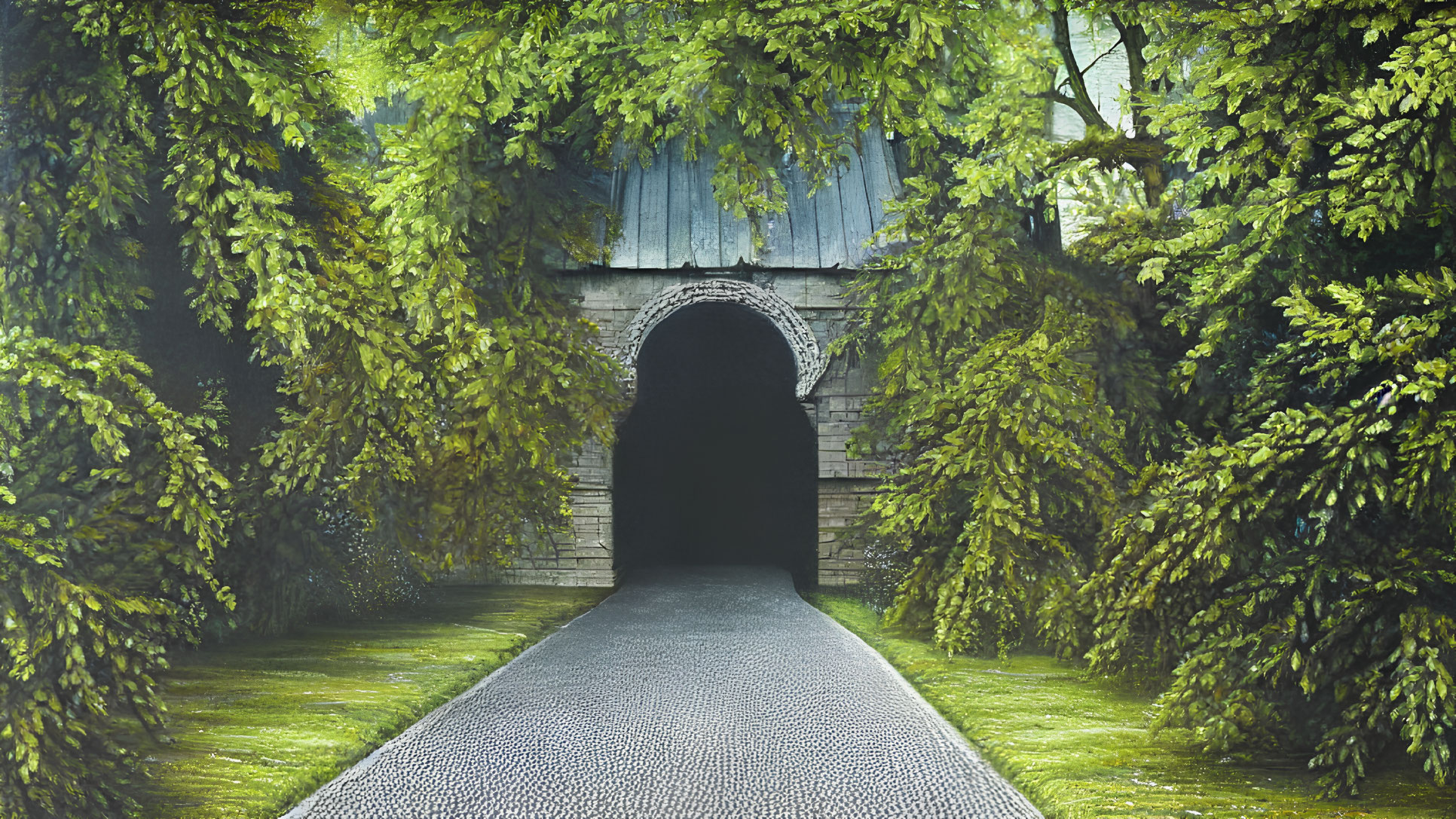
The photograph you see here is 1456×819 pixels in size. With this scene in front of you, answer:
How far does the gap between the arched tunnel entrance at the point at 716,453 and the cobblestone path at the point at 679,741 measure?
485mm

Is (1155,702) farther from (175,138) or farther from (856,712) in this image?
(175,138)

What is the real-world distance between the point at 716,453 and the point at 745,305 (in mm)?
3898

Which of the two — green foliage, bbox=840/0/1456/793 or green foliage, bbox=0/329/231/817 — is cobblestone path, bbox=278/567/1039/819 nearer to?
green foliage, bbox=840/0/1456/793

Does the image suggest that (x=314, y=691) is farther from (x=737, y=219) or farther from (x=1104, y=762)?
(x=1104, y=762)

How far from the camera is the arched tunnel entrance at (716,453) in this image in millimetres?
4383

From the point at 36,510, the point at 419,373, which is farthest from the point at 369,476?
the point at 36,510

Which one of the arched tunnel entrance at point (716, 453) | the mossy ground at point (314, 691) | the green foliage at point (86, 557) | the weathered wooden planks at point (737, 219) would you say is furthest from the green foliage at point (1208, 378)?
the green foliage at point (86, 557)

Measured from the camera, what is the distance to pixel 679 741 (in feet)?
8.93

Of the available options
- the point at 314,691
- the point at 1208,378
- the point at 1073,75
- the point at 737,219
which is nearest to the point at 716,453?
the point at 737,219

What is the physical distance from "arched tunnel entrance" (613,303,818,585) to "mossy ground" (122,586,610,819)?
22.7 inches

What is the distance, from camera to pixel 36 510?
250cm

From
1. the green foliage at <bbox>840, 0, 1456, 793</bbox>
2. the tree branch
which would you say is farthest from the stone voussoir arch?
the tree branch

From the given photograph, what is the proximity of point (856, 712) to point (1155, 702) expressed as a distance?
2.78 ft

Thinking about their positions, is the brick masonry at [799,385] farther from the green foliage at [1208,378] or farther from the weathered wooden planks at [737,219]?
the green foliage at [1208,378]
